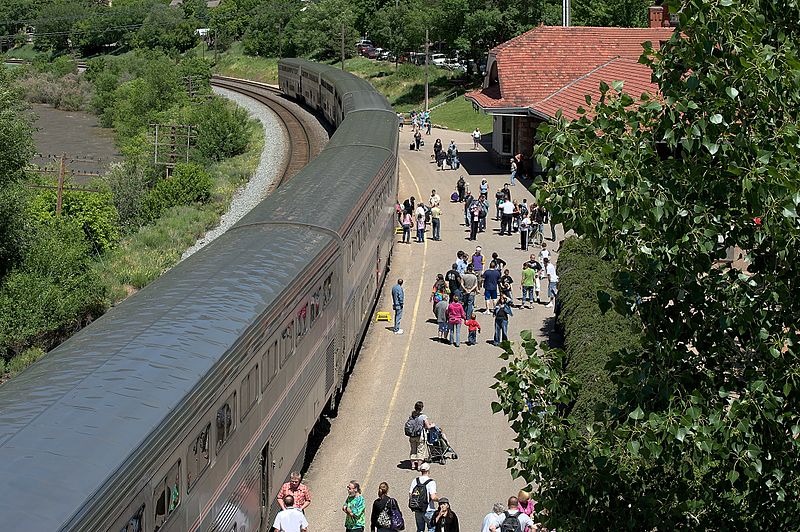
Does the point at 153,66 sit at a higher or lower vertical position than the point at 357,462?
higher

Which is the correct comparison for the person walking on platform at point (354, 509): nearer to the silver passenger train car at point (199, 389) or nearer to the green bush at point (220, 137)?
the silver passenger train car at point (199, 389)

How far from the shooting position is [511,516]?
41.7ft

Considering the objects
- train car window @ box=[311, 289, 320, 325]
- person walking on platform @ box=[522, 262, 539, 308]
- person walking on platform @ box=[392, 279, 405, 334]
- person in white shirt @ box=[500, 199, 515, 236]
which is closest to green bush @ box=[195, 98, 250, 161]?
person in white shirt @ box=[500, 199, 515, 236]

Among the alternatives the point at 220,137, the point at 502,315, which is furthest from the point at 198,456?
the point at 220,137

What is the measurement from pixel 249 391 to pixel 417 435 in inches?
214

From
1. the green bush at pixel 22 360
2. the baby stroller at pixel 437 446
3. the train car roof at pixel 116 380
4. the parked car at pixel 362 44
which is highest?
the parked car at pixel 362 44

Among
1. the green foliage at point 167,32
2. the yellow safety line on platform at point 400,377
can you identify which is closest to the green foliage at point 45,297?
the yellow safety line on platform at point 400,377

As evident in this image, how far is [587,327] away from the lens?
63.3 feet

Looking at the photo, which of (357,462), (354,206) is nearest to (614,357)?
(357,462)

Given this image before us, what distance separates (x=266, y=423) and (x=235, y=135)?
1757 inches

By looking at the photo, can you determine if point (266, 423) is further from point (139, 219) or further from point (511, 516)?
point (139, 219)

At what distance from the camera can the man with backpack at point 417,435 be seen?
16984mm

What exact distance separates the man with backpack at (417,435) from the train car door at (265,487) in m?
4.08

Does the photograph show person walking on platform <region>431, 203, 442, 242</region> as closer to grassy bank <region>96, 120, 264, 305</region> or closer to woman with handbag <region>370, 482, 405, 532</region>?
grassy bank <region>96, 120, 264, 305</region>
